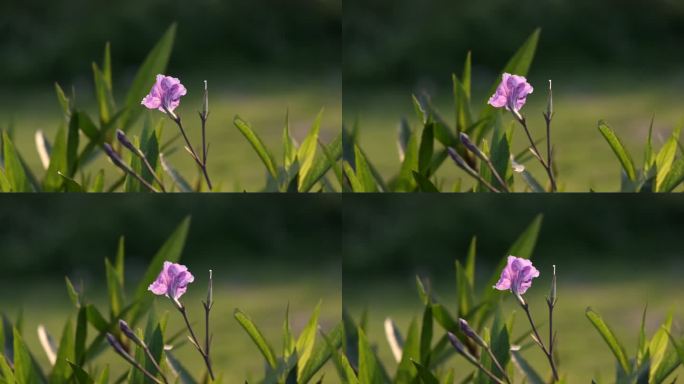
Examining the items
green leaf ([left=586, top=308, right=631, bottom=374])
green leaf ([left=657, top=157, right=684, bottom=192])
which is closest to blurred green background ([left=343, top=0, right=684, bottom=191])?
green leaf ([left=657, top=157, right=684, bottom=192])

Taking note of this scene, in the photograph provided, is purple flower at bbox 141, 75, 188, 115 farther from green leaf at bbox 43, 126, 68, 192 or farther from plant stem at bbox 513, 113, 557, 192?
plant stem at bbox 513, 113, 557, 192

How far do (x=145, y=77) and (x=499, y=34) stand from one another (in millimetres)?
921

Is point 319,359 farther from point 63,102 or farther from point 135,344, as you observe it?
point 63,102

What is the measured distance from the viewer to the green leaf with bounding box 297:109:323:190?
2.63 m

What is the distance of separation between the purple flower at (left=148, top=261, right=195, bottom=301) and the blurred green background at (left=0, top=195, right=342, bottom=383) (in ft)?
0.39

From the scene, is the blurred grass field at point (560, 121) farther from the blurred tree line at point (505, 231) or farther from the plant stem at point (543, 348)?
the plant stem at point (543, 348)

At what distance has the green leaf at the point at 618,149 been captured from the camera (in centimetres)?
258

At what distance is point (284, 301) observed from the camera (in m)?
2.69

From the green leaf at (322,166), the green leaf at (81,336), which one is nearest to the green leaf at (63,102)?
the green leaf at (81,336)

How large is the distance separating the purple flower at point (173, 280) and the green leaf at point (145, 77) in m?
0.39

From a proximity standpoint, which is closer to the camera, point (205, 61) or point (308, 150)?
point (308, 150)

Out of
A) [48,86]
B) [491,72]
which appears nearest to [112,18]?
[48,86]

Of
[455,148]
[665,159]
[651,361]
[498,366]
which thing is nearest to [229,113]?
[455,148]

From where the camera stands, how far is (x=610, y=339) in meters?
2.57
